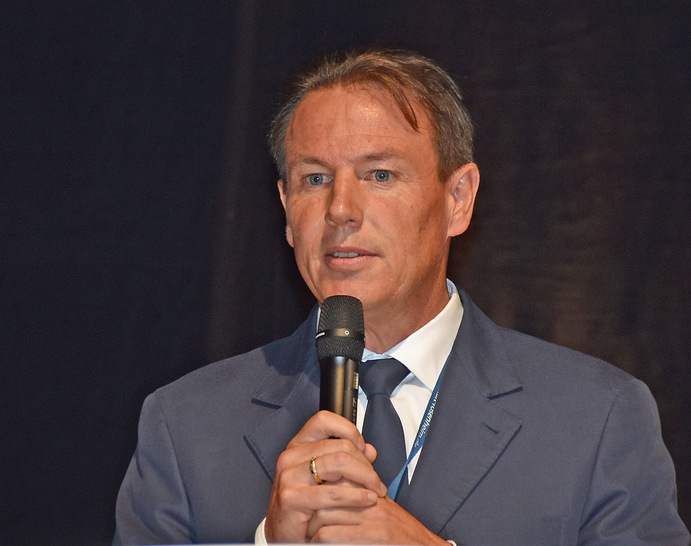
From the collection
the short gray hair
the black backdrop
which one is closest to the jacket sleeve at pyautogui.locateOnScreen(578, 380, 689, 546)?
the black backdrop

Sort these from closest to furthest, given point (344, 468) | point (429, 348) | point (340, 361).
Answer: point (344, 468) → point (340, 361) → point (429, 348)

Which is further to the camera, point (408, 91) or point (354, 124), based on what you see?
point (408, 91)

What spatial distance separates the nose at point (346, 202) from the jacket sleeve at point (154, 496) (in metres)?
0.73

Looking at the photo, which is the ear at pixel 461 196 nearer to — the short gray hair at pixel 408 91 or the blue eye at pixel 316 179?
the short gray hair at pixel 408 91

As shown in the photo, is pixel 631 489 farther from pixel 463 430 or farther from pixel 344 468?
pixel 344 468

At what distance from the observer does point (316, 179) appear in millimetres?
2299

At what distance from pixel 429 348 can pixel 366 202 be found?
1.44 feet

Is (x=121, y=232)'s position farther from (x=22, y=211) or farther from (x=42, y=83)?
(x=42, y=83)

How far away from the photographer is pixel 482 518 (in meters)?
2.00

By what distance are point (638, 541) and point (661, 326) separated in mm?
959

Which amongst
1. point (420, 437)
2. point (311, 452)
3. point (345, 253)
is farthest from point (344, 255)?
point (311, 452)

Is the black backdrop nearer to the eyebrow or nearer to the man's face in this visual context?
the man's face

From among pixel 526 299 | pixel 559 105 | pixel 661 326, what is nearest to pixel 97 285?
pixel 526 299

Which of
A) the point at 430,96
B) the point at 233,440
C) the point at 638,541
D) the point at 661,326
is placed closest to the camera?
the point at 638,541
